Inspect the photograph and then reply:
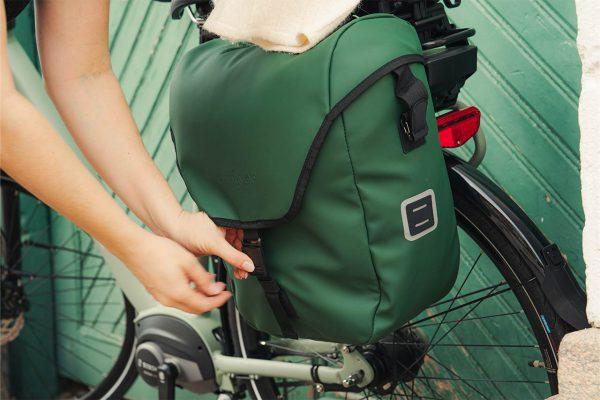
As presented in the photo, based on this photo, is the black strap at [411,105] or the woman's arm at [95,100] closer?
the black strap at [411,105]

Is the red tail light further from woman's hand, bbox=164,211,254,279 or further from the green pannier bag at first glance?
woman's hand, bbox=164,211,254,279

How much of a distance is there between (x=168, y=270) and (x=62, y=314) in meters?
2.47

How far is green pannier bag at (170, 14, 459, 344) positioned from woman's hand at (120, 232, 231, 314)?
24cm

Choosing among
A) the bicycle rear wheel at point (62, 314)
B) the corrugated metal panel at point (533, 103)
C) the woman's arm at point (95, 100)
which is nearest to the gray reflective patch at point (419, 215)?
the woman's arm at point (95, 100)

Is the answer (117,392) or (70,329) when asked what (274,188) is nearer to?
(117,392)

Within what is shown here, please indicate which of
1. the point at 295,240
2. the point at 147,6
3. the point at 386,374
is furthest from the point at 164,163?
the point at 295,240

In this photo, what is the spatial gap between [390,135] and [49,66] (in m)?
0.64

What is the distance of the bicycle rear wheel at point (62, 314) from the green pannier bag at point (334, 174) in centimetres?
169

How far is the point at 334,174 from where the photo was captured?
4.74ft

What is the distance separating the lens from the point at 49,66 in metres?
1.59

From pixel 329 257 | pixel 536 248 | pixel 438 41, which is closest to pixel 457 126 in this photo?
pixel 438 41

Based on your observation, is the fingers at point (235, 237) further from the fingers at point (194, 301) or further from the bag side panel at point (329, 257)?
the fingers at point (194, 301)

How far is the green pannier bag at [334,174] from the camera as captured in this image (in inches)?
55.7

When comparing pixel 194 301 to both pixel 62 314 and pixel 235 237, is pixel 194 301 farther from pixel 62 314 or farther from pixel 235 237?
pixel 62 314
